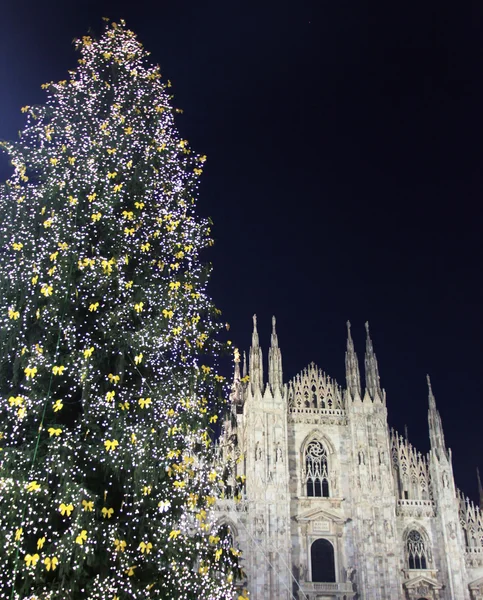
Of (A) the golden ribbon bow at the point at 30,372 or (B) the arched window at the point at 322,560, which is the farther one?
(B) the arched window at the point at 322,560

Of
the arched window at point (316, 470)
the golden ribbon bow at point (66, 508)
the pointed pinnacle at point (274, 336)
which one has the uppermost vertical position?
Answer: the pointed pinnacle at point (274, 336)

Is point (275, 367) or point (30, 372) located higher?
point (275, 367)

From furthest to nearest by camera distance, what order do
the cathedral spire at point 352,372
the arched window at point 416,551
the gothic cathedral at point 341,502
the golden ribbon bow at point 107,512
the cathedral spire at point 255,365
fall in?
the cathedral spire at point 352,372 → the cathedral spire at point 255,365 → the arched window at point 416,551 → the gothic cathedral at point 341,502 → the golden ribbon bow at point 107,512

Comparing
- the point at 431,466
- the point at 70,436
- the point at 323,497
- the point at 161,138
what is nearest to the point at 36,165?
the point at 161,138

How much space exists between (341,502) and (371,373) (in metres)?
7.40

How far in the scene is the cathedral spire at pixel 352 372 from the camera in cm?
3534

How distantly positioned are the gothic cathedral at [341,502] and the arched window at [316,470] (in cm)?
5

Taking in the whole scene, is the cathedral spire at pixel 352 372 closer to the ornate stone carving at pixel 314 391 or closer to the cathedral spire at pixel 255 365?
the ornate stone carving at pixel 314 391

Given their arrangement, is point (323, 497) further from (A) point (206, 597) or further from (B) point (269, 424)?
(A) point (206, 597)

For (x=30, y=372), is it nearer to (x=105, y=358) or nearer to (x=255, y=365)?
(x=105, y=358)

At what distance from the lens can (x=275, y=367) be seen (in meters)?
34.9

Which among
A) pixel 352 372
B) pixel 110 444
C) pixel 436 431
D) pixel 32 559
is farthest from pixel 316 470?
pixel 32 559

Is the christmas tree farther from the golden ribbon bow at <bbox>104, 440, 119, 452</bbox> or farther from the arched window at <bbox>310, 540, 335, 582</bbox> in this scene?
the arched window at <bbox>310, 540, 335, 582</bbox>

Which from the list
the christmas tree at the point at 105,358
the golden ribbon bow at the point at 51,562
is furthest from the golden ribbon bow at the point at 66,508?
the golden ribbon bow at the point at 51,562
